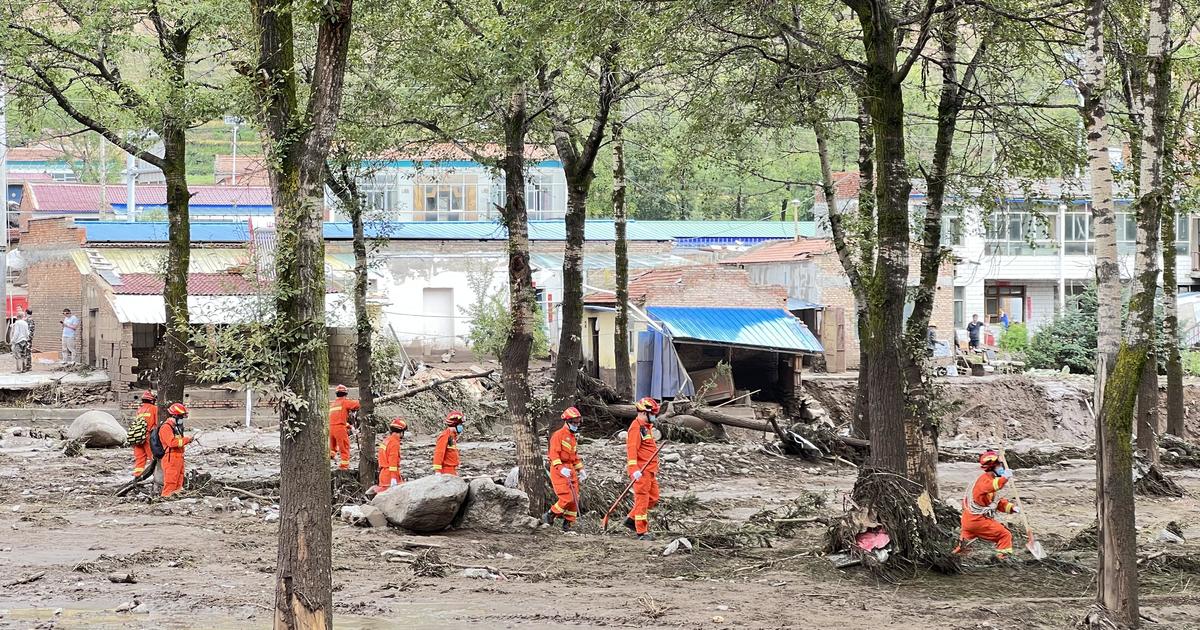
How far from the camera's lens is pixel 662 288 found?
32.0 metres

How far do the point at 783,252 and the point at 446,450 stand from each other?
84.7ft

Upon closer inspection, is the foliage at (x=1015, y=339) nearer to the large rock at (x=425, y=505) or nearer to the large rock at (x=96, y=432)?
the large rock at (x=96, y=432)

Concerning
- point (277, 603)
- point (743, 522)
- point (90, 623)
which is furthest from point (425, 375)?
point (277, 603)

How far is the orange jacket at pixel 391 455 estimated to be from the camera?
658 inches

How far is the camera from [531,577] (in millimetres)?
12305

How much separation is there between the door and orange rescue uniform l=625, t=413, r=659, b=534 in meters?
23.7

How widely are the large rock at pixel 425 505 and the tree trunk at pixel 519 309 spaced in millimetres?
1014

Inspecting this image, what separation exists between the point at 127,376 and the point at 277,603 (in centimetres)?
2295

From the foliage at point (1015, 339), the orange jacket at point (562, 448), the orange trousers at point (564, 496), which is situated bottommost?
the orange trousers at point (564, 496)

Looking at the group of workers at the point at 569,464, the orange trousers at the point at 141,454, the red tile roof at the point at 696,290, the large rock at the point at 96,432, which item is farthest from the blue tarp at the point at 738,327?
the orange trousers at the point at 141,454

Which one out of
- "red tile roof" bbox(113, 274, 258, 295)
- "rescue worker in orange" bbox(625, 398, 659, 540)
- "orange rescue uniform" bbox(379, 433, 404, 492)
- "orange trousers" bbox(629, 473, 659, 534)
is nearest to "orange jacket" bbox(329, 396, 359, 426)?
"orange rescue uniform" bbox(379, 433, 404, 492)

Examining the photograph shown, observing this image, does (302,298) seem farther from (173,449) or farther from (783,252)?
(783,252)

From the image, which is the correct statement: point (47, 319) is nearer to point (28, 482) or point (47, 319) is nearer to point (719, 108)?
point (28, 482)

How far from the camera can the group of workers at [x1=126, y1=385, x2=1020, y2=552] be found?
1320 cm
